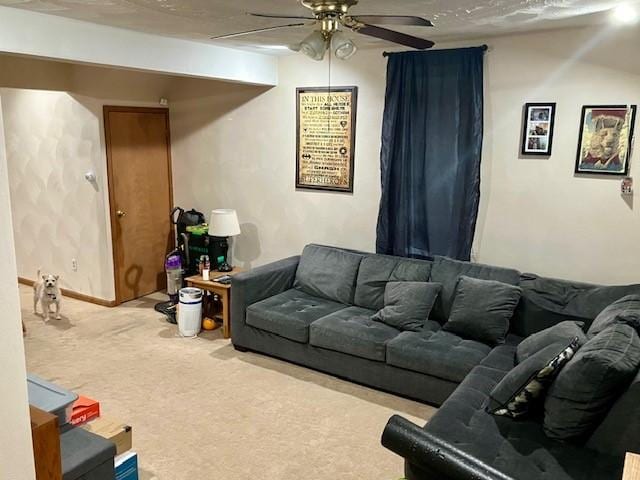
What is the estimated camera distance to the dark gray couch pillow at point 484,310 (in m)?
3.63

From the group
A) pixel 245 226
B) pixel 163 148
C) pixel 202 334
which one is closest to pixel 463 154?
pixel 245 226

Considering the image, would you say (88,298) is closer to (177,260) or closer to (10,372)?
(177,260)

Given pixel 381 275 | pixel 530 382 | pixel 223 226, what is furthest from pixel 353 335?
pixel 223 226

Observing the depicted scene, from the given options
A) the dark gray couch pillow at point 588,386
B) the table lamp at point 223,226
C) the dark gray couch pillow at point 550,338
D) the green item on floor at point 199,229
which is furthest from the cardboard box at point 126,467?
the green item on floor at point 199,229

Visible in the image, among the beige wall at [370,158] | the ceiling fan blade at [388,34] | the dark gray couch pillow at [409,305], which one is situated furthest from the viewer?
the dark gray couch pillow at [409,305]

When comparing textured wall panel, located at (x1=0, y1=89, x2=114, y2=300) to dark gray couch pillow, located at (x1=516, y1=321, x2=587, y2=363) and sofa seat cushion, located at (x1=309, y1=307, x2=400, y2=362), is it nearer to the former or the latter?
sofa seat cushion, located at (x1=309, y1=307, x2=400, y2=362)

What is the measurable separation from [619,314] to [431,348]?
3.67 feet

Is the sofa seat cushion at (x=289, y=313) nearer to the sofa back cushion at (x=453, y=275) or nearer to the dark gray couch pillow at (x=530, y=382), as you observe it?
the sofa back cushion at (x=453, y=275)

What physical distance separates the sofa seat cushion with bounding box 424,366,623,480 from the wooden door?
392 centimetres

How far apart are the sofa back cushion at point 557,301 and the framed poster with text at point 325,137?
5.85 feet

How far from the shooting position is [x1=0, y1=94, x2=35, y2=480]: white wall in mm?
1233

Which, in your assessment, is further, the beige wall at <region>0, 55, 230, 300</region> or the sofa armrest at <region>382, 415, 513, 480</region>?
the beige wall at <region>0, 55, 230, 300</region>

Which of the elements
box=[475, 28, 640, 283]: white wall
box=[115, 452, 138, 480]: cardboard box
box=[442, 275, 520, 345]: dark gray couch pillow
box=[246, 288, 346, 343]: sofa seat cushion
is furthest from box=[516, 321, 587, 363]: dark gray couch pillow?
box=[115, 452, 138, 480]: cardboard box

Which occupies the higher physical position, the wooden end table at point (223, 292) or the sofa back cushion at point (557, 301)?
the sofa back cushion at point (557, 301)
